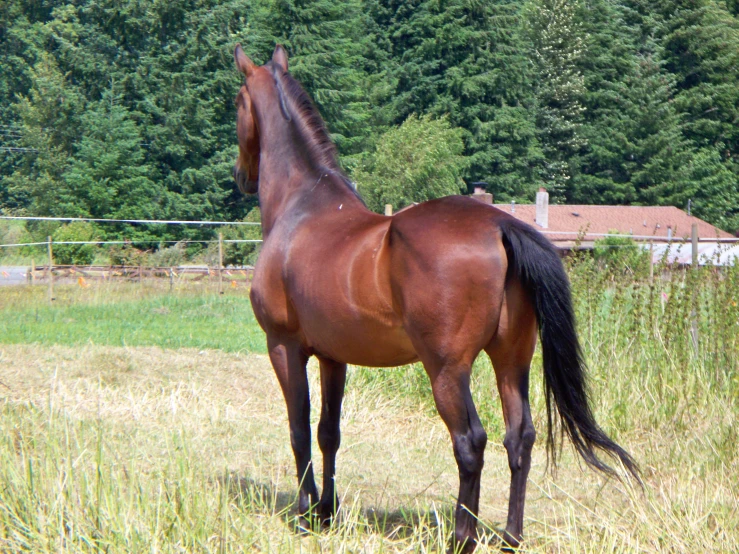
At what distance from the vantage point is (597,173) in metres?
44.1

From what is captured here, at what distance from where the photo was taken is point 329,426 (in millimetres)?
4590

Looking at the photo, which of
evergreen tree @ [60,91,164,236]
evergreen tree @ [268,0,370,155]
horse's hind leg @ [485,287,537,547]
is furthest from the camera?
evergreen tree @ [268,0,370,155]

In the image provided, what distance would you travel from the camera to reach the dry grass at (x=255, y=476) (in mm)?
3707

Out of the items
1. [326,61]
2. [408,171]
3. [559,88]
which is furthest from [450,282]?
[559,88]

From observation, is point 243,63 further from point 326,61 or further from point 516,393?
point 326,61

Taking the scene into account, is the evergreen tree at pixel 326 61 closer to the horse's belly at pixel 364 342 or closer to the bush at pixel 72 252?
the bush at pixel 72 252

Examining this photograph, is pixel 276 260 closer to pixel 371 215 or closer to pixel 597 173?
pixel 371 215

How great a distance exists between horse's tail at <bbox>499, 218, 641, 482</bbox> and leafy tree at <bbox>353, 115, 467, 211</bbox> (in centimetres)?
2312

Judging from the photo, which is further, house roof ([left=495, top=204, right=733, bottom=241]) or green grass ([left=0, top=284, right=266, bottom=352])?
house roof ([left=495, top=204, right=733, bottom=241])

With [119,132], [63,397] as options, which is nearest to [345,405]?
[63,397]

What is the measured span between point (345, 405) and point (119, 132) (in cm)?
2908

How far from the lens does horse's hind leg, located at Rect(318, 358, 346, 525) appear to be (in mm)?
4559

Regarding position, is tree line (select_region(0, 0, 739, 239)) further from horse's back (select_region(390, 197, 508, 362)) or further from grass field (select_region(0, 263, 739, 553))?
horse's back (select_region(390, 197, 508, 362))

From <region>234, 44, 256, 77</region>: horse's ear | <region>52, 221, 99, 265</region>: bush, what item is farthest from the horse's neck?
<region>52, 221, 99, 265</region>: bush
